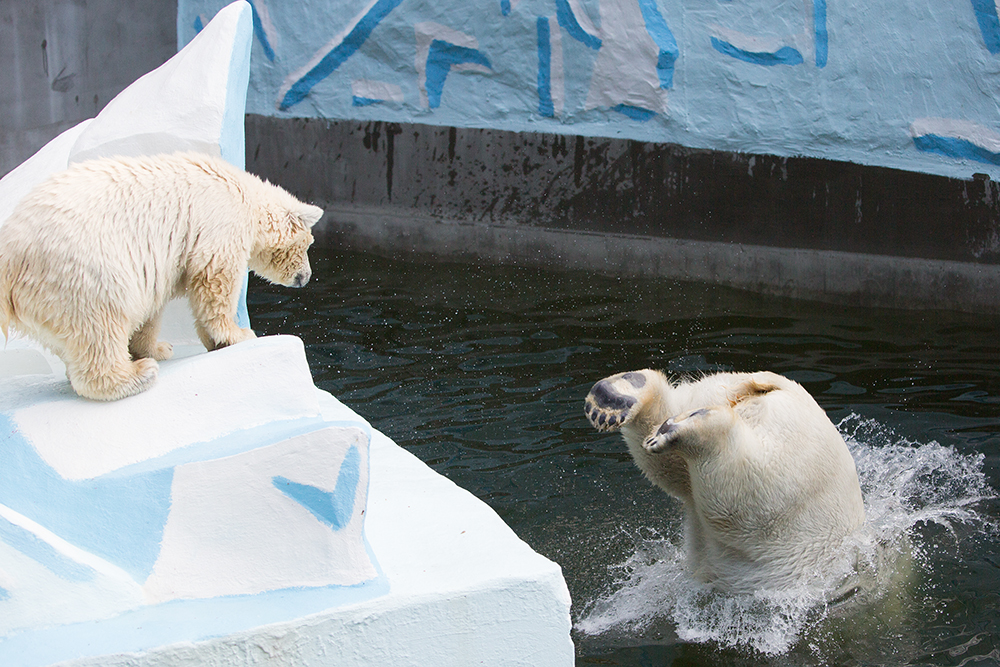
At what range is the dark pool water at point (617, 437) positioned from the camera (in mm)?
2920

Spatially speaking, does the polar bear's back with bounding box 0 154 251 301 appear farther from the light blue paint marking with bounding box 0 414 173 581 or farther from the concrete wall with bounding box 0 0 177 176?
the concrete wall with bounding box 0 0 177 176

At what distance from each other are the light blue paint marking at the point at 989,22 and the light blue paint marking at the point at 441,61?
354 centimetres

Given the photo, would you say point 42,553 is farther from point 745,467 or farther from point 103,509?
point 745,467

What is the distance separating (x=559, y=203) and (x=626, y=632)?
4.66 meters

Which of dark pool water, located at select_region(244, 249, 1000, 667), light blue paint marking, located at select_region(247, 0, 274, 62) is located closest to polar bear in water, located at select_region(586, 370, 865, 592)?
dark pool water, located at select_region(244, 249, 1000, 667)

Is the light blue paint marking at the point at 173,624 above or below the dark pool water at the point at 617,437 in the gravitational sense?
above

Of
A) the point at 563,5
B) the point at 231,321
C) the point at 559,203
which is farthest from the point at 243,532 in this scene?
the point at 563,5

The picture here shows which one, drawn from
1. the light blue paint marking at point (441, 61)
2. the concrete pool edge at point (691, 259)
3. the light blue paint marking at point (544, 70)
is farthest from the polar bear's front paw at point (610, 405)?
the light blue paint marking at point (441, 61)

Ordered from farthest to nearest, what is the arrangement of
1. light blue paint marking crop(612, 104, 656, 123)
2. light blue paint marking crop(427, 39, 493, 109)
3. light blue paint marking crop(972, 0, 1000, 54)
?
light blue paint marking crop(427, 39, 493, 109), light blue paint marking crop(612, 104, 656, 123), light blue paint marking crop(972, 0, 1000, 54)

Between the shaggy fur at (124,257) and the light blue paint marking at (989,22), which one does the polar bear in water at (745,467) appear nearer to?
the shaggy fur at (124,257)

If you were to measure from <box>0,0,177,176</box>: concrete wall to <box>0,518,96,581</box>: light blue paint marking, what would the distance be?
266 inches

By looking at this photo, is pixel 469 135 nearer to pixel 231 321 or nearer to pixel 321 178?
pixel 321 178

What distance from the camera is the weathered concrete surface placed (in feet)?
19.8

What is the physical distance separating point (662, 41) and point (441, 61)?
1.87 m
